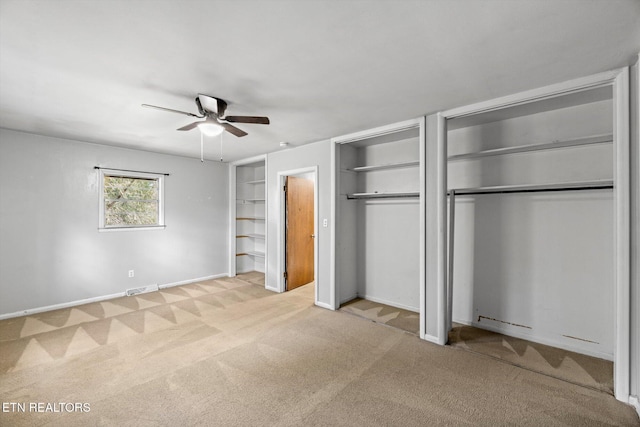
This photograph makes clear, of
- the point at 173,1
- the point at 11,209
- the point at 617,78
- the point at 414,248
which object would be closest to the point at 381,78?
the point at 173,1

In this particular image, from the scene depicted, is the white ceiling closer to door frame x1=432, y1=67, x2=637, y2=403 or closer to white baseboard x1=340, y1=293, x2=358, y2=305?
door frame x1=432, y1=67, x2=637, y2=403

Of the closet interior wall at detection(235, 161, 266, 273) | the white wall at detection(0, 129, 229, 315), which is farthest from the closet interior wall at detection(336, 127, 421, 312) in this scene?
the white wall at detection(0, 129, 229, 315)

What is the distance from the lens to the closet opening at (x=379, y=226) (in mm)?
3873

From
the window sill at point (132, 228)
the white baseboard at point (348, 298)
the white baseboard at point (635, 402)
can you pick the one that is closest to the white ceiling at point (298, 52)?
the window sill at point (132, 228)

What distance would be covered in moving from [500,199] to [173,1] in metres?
3.52

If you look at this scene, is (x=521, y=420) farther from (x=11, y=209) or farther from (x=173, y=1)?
(x=11, y=209)

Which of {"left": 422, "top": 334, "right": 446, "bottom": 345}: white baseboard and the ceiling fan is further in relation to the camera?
{"left": 422, "top": 334, "right": 446, "bottom": 345}: white baseboard

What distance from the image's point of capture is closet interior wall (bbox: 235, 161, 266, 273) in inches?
243

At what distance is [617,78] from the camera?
2.09m

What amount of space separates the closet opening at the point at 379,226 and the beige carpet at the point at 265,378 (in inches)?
30.2

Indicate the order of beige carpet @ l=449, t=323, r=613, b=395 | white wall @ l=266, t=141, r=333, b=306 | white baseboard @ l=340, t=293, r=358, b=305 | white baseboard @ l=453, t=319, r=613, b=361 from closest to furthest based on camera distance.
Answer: beige carpet @ l=449, t=323, r=613, b=395 < white baseboard @ l=453, t=319, r=613, b=361 < white wall @ l=266, t=141, r=333, b=306 < white baseboard @ l=340, t=293, r=358, b=305

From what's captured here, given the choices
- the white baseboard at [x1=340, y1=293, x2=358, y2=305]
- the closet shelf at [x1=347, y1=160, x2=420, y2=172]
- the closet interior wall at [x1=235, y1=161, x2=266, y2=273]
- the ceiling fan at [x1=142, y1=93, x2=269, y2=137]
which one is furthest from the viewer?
the closet interior wall at [x1=235, y1=161, x2=266, y2=273]

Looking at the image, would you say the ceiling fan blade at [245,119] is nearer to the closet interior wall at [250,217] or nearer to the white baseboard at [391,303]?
the white baseboard at [391,303]

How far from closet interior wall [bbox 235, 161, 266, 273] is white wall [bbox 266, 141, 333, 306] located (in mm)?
1162
